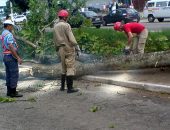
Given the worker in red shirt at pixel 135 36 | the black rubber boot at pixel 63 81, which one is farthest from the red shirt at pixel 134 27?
the black rubber boot at pixel 63 81

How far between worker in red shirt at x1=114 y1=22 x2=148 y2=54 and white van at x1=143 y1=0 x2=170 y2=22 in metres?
26.3

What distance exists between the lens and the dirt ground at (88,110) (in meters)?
6.77

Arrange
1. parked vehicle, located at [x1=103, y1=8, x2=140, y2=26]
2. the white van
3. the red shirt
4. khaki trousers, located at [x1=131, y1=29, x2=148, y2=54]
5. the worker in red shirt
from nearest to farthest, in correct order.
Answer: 1. the red shirt
2. the worker in red shirt
3. khaki trousers, located at [x1=131, y1=29, x2=148, y2=54]
4. parked vehicle, located at [x1=103, y1=8, x2=140, y2=26]
5. the white van

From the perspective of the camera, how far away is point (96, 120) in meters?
7.04

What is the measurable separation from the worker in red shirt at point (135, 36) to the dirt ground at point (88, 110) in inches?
72.0

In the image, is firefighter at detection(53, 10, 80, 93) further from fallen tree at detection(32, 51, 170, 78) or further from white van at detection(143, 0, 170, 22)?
white van at detection(143, 0, 170, 22)

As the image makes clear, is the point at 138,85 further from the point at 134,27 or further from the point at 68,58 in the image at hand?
the point at 134,27

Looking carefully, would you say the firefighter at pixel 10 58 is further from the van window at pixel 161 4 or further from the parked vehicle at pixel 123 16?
the van window at pixel 161 4

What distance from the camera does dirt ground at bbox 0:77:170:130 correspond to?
267 inches

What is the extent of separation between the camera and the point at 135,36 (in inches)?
459

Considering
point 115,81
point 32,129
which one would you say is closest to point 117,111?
point 32,129

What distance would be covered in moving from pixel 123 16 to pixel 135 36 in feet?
82.3

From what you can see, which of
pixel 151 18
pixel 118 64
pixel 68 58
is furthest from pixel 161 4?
pixel 68 58

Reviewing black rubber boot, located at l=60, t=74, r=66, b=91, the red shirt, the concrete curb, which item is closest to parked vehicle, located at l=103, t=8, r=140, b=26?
the red shirt
